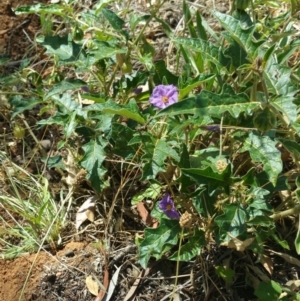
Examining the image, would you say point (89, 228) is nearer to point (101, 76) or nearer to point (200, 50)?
point (101, 76)

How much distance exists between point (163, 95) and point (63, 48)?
0.42 meters

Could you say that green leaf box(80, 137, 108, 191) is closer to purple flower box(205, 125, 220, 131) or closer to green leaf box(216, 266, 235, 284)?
purple flower box(205, 125, 220, 131)

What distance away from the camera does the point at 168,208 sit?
68.6 inches

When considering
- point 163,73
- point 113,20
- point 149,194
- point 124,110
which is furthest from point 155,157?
point 113,20

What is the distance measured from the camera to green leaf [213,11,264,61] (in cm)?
149

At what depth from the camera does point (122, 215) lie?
2.03 metres

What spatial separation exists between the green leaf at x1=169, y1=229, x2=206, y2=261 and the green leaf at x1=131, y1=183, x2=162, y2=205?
0.23m

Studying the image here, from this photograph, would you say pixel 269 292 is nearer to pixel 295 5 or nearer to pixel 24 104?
pixel 295 5

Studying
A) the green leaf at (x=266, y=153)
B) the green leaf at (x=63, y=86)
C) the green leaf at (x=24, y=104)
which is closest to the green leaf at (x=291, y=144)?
the green leaf at (x=266, y=153)

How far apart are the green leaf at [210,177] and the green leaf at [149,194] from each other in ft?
1.15

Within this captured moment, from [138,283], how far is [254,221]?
0.51 meters

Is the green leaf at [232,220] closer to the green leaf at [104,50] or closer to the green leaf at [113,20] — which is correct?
the green leaf at [104,50]

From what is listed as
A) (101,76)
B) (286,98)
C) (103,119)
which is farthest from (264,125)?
(101,76)

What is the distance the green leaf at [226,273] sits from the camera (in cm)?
178
